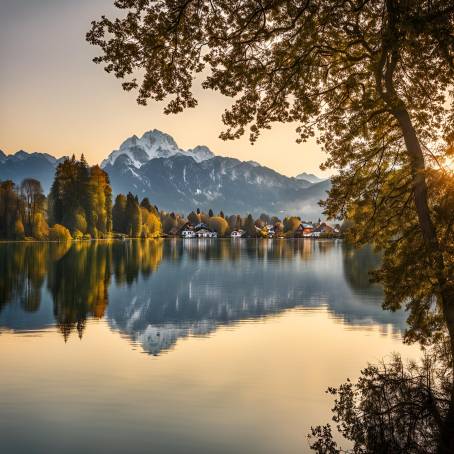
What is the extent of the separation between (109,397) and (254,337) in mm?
8556

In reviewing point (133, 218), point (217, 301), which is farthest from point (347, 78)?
point (133, 218)

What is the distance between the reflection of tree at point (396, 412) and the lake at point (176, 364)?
1.72 feet

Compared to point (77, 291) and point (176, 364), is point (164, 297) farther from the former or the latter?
point (176, 364)

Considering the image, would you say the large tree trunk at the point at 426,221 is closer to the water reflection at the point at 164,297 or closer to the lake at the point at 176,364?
the lake at the point at 176,364

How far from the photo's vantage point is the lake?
9.88 metres

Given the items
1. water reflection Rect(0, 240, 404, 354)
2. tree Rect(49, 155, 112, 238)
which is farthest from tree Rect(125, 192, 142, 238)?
water reflection Rect(0, 240, 404, 354)

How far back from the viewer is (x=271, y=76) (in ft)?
41.2

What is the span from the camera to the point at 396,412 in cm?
1042

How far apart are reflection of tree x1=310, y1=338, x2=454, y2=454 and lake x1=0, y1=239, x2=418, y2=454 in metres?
0.52

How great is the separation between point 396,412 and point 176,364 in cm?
642

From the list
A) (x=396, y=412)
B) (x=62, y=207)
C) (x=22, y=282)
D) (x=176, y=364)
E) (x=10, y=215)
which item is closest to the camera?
(x=396, y=412)

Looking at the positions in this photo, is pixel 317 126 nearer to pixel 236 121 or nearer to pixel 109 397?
pixel 236 121

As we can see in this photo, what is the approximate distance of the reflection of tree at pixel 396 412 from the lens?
9203mm

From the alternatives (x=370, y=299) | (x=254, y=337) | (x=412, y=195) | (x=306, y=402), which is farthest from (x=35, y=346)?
(x=370, y=299)
